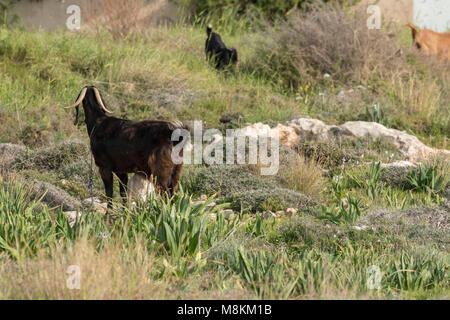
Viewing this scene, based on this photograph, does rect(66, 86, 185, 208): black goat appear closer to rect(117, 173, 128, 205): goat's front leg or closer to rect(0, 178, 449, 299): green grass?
rect(117, 173, 128, 205): goat's front leg

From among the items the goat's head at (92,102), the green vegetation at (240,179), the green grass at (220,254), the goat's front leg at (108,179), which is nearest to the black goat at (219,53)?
the green vegetation at (240,179)

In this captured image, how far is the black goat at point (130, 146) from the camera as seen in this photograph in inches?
215

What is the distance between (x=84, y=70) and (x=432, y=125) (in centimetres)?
589

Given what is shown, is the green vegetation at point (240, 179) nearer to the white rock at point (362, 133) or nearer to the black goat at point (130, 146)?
the white rock at point (362, 133)

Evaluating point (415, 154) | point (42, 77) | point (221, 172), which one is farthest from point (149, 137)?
point (42, 77)

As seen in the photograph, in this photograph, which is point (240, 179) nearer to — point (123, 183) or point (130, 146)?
point (123, 183)

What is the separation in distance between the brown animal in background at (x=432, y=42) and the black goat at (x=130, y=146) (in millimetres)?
8458

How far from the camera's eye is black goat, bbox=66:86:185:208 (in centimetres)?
546

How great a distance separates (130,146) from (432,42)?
9055mm

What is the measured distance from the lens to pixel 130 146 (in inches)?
219

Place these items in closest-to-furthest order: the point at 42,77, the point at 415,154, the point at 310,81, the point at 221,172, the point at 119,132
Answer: the point at 119,132 < the point at 221,172 < the point at 415,154 < the point at 42,77 < the point at 310,81

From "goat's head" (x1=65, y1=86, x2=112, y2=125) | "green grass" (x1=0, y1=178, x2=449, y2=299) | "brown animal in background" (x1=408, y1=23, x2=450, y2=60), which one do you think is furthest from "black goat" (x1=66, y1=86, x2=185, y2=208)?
"brown animal in background" (x1=408, y1=23, x2=450, y2=60)
